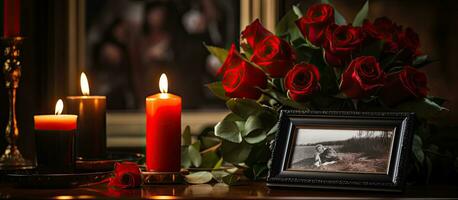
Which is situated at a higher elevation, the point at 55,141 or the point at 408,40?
the point at 408,40

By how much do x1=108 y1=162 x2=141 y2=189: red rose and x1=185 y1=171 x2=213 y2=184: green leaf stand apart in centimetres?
9

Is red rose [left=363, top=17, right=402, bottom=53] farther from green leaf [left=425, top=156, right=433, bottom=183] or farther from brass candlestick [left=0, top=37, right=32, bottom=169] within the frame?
brass candlestick [left=0, top=37, right=32, bottom=169]

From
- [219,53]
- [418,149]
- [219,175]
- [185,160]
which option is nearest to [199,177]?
[219,175]

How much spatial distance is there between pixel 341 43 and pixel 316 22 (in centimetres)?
6

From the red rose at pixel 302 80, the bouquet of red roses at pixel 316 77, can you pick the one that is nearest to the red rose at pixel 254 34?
the bouquet of red roses at pixel 316 77

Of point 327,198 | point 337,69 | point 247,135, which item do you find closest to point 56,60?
point 247,135

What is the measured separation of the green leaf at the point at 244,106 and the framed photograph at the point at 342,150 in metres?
0.08

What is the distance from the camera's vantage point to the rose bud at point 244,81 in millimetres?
1099

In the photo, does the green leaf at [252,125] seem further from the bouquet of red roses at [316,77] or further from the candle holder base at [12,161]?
the candle holder base at [12,161]

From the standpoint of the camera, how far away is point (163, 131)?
1.03 metres

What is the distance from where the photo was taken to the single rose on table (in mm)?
1100

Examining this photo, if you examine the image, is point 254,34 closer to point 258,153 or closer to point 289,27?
point 289,27

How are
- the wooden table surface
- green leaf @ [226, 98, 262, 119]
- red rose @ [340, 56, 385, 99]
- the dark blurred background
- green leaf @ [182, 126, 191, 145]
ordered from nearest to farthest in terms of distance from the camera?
1. the wooden table surface
2. red rose @ [340, 56, 385, 99]
3. green leaf @ [226, 98, 262, 119]
4. green leaf @ [182, 126, 191, 145]
5. the dark blurred background

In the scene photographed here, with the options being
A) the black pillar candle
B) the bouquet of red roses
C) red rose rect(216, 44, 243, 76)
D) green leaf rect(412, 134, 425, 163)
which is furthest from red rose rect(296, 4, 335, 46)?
the black pillar candle
